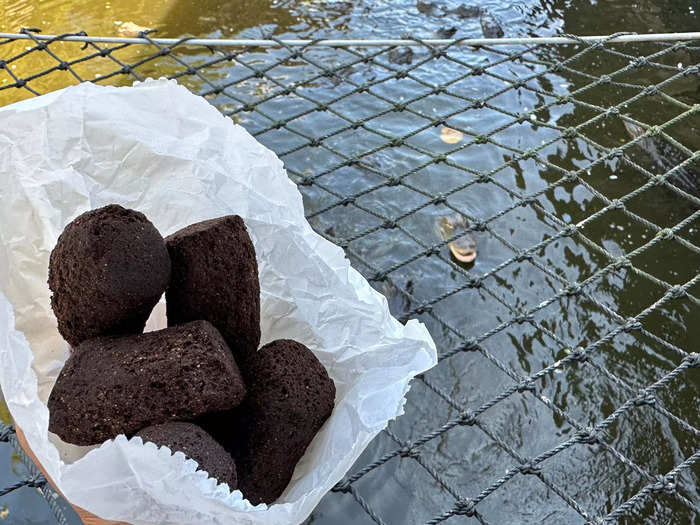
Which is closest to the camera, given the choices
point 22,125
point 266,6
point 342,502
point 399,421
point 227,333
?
point 227,333

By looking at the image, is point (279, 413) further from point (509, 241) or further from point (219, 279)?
point (509, 241)

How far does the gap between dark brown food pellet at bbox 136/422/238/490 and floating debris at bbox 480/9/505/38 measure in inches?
118

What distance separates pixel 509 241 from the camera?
7.91 ft

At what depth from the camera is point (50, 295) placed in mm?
953

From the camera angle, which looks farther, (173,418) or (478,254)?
(478,254)

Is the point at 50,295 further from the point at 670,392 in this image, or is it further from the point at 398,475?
the point at 670,392

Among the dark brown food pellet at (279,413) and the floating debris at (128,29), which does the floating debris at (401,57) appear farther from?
the dark brown food pellet at (279,413)

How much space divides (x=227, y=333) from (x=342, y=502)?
108 centimetres

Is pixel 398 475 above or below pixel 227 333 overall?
below

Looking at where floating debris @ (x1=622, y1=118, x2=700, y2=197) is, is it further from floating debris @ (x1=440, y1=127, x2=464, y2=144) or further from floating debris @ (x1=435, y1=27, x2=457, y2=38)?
floating debris @ (x1=435, y1=27, x2=457, y2=38)

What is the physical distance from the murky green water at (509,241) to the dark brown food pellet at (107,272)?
1.95 ft

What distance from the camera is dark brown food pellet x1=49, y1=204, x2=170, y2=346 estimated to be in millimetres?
843

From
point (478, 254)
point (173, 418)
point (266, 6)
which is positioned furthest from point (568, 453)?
point (266, 6)

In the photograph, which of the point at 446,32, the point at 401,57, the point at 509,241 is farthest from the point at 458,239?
the point at 446,32
